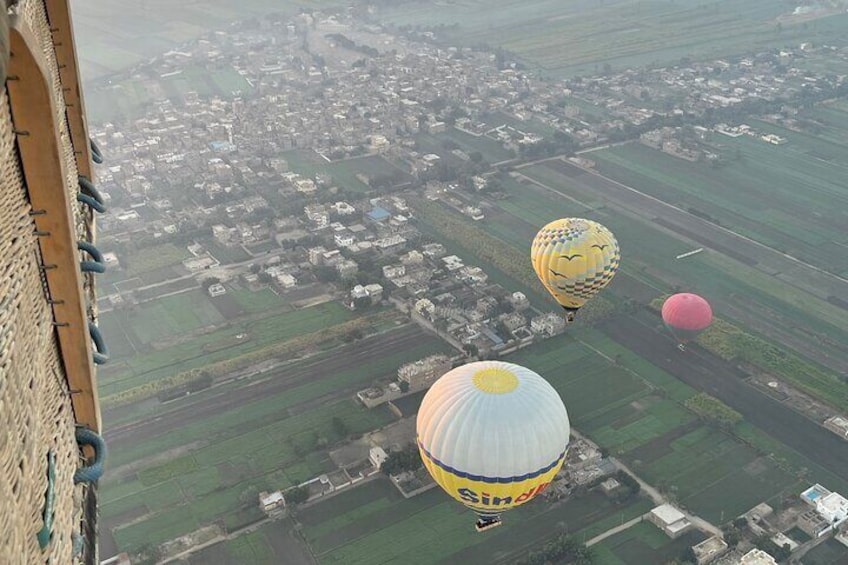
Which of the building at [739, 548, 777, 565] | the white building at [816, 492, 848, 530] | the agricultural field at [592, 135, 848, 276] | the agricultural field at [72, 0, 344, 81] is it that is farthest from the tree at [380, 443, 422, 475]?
the agricultural field at [72, 0, 344, 81]

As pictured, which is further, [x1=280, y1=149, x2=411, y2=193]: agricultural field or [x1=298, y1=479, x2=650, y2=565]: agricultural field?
[x1=280, y1=149, x2=411, y2=193]: agricultural field

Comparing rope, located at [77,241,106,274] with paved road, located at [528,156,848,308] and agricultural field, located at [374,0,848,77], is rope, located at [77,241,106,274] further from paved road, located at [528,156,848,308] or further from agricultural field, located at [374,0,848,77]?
agricultural field, located at [374,0,848,77]

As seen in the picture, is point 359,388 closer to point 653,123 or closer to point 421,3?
point 653,123

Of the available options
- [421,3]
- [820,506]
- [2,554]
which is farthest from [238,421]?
[421,3]

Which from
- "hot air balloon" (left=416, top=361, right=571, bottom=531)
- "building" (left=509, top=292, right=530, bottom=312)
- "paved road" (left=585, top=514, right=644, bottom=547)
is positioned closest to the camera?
"hot air balloon" (left=416, top=361, right=571, bottom=531)

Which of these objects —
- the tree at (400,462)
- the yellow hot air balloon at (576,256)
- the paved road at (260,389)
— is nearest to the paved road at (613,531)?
the tree at (400,462)

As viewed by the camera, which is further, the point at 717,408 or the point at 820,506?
the point at 717,408
